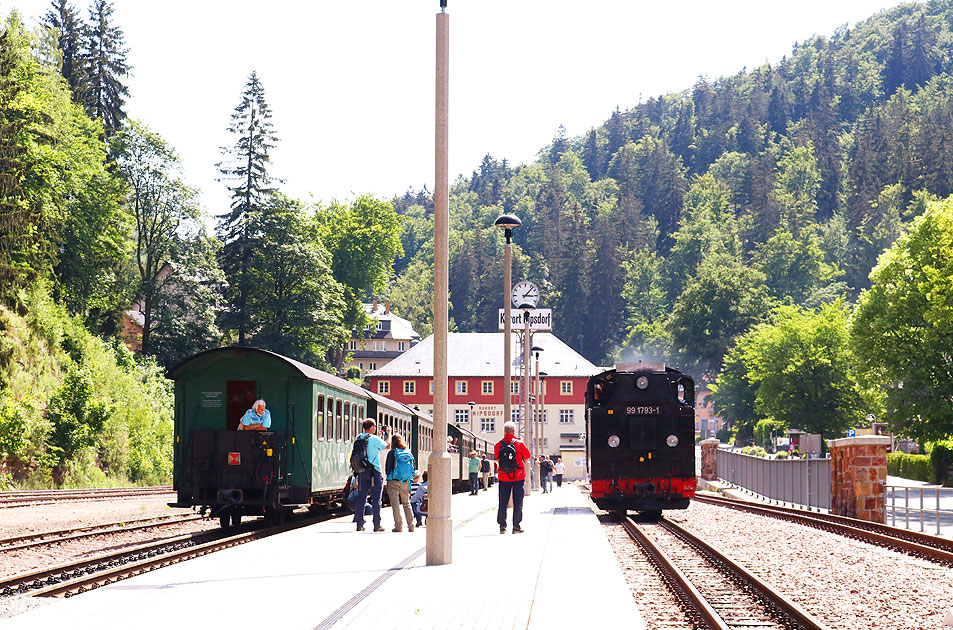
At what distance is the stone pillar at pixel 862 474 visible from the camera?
25812 millimetres

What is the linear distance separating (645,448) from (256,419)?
32.4ft

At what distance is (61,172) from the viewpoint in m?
61.5

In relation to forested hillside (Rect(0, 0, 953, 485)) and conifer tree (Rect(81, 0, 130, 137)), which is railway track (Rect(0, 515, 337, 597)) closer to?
forested hillside (Rect(0, 0, 953, 485))

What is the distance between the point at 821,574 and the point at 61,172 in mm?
55396

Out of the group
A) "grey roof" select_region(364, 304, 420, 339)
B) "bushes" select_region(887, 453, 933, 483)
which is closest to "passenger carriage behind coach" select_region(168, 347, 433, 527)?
"bushes" select_region(887, 453, 933, 483)

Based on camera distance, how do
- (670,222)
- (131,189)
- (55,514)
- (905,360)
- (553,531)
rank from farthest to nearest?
1. (670,222)
2. (131,189)
3. (905,360)
4. (55,514)
5. (553,531)

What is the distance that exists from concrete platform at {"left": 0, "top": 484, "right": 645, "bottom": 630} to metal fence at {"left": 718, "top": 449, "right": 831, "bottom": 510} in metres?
16.5

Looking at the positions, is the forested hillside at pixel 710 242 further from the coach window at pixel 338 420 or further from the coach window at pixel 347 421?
the coach window at pixel 338 420

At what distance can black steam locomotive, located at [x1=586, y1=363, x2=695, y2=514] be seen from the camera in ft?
84.1

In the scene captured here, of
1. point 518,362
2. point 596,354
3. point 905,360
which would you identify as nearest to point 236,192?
point 518,362

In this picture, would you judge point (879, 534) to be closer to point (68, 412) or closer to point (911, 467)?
point (68, 412)

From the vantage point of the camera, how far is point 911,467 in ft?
182

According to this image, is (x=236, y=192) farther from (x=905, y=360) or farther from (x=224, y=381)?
(x=224, y=381)

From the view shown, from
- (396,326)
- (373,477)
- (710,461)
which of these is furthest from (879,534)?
(396,326)
